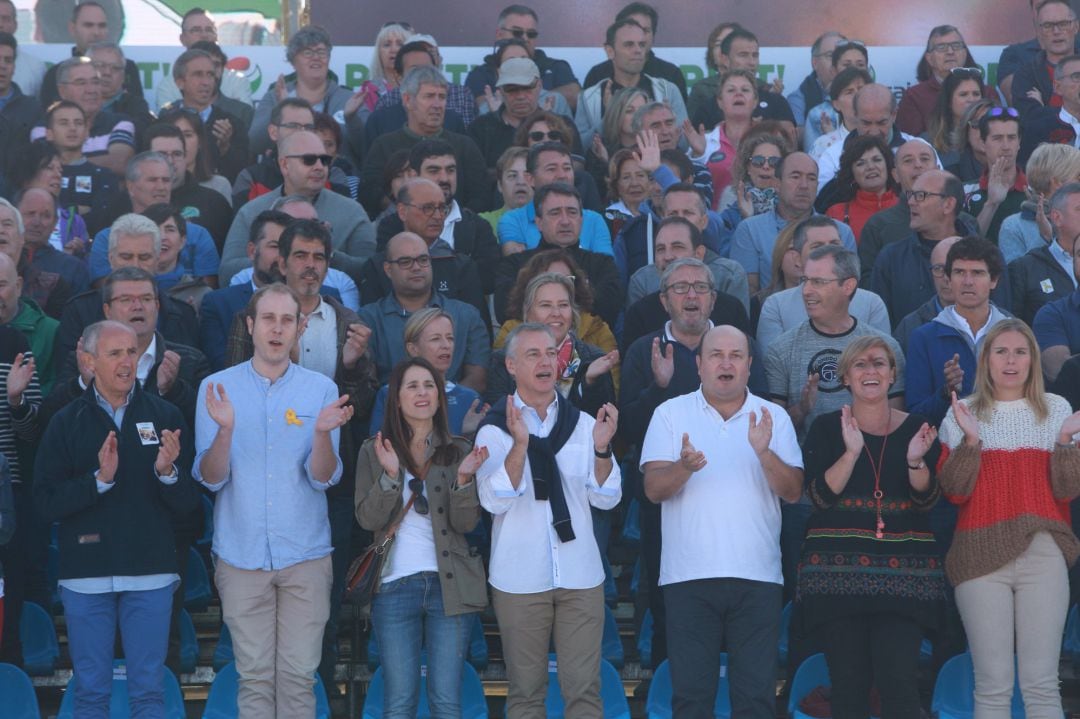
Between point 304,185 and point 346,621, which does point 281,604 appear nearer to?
point 346,621

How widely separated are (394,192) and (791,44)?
5372 millimetres

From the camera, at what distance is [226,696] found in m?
6.63

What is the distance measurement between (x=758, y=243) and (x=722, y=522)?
2.81 meters

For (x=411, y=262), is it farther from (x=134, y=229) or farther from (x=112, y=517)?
(x=112, y=517)

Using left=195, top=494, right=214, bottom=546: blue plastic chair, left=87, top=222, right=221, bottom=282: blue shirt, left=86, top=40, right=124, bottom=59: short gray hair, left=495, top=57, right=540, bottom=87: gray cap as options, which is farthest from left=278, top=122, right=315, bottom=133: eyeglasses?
left=195, top=494, right=214, bottom=546: blue plastic chair

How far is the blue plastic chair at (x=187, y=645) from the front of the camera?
6.88 m

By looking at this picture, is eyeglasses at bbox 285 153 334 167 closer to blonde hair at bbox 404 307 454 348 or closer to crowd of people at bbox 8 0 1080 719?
crowd of people at bbox 8 0 1080 719

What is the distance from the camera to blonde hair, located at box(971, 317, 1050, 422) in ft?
21.1

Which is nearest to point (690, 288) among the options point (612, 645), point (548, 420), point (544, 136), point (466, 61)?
point (548, 420)

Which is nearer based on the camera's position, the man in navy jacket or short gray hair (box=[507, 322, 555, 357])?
the man in navy jacket

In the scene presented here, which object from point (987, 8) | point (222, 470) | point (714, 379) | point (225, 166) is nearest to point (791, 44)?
point (987, 8)

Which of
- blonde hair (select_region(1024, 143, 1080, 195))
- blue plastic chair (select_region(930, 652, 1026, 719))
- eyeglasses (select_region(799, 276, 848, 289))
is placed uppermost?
blonde hair (select_region(1024, 143, 1080, 195))

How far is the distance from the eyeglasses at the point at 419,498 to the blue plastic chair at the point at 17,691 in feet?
6.00

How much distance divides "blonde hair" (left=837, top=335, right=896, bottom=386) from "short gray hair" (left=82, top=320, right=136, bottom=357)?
9.65 ft
